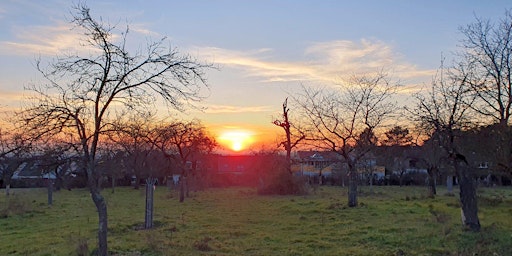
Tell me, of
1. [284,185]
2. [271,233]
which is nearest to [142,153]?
[284,185]

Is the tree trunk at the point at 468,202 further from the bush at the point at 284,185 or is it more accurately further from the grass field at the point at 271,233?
the bush at the point at 284,185

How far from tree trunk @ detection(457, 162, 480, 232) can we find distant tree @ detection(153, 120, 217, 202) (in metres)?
17.6

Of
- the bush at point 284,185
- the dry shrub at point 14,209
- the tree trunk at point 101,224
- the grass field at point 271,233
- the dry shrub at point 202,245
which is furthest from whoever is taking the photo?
the bush at point 284,185

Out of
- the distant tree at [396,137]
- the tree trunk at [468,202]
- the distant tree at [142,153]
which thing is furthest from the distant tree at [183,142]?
the tree trunk at [468,202]

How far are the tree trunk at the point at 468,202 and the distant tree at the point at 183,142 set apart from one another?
57.9 feet

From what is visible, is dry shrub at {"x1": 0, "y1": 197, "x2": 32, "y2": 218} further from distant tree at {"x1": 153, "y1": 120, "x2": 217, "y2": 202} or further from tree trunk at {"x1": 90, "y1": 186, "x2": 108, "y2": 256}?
tree trunk at {"x1": 90, "y1": 186, "x2": 108, "y2": 256}

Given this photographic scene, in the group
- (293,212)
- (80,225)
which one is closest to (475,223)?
(293,212)

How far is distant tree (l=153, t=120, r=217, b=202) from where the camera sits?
1176 inches

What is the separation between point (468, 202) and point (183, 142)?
24779mm

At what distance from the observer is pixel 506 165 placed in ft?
50.8

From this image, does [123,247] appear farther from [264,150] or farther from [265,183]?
[264,150]

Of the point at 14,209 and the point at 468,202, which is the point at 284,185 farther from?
the point at 468,202

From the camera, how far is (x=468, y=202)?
45.7 ft

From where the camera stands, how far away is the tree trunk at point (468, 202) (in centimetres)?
1377
